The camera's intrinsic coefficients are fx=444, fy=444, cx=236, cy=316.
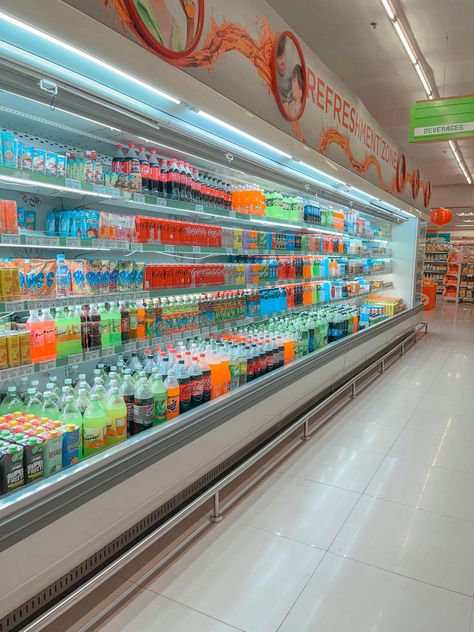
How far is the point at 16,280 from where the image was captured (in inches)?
75.3

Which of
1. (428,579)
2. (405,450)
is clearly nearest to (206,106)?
(428,579)

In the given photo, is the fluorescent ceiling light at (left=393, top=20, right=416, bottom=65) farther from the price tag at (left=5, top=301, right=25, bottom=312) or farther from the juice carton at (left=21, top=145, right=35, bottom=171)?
the price tag at (left=5, top=301, right=25, bottom=312)

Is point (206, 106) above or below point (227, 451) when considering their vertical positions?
above

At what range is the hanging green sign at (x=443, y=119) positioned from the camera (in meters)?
5.74

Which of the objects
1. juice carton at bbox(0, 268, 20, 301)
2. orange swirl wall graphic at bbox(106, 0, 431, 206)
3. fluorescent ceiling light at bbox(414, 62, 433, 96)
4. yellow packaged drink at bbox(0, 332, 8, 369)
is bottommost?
yellow packaged drink at bbox(0, 332, 8, 369)

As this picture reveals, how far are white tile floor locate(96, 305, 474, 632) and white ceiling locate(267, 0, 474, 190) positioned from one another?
4.89 meters

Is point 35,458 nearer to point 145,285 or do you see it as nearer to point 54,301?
point 54,301

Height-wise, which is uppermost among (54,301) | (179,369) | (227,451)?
(54,301)

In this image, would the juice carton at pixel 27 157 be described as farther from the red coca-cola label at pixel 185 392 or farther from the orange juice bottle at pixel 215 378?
the orange juice bottle at pixel 215 378

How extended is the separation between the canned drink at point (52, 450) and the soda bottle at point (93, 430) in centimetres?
18

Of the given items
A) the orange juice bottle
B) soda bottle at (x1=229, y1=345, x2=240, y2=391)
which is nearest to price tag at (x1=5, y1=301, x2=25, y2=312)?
the orange juice bottle

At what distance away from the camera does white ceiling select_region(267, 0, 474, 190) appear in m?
5.29

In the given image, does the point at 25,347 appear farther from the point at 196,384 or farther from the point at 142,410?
the point at 196,384

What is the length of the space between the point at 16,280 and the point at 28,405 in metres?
0.69
